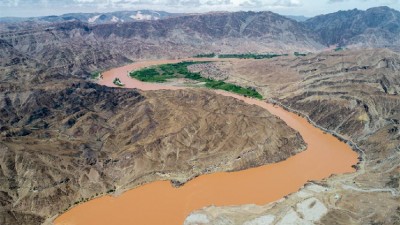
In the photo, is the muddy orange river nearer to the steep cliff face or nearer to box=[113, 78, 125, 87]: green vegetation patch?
the steep cliff face

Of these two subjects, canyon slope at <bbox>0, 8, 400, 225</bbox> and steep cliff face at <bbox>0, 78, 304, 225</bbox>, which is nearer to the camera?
canyon slope at <bbox>0, 8, 400, 225</bbox>

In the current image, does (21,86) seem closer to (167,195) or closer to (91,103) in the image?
(91,103)

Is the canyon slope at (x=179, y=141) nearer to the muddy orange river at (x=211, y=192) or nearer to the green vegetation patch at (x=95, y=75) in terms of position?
the muddy orange river at (x=211, y=192)

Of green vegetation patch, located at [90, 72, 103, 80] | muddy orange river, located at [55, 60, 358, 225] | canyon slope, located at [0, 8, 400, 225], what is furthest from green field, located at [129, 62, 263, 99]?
muddy orange river, located at [55, 60, 358, 225]

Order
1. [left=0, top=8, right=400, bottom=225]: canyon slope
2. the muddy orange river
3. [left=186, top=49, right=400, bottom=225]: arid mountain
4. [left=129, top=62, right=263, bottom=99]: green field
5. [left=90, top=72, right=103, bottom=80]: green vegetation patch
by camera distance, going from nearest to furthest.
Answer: [left=186, top=49, right=400, bottom=225]: arid mountain, the muddy orange river, [left=0, top=8, right=400, bottom=225]: canyon slope, [left=129, top=62, right=263, bottom=99]: green field, [left=90, top=72, right=103, bottom=80]: green vegetation patch

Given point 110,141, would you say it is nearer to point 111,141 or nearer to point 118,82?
point 111,141

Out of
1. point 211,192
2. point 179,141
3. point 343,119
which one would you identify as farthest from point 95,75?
point 211,192
